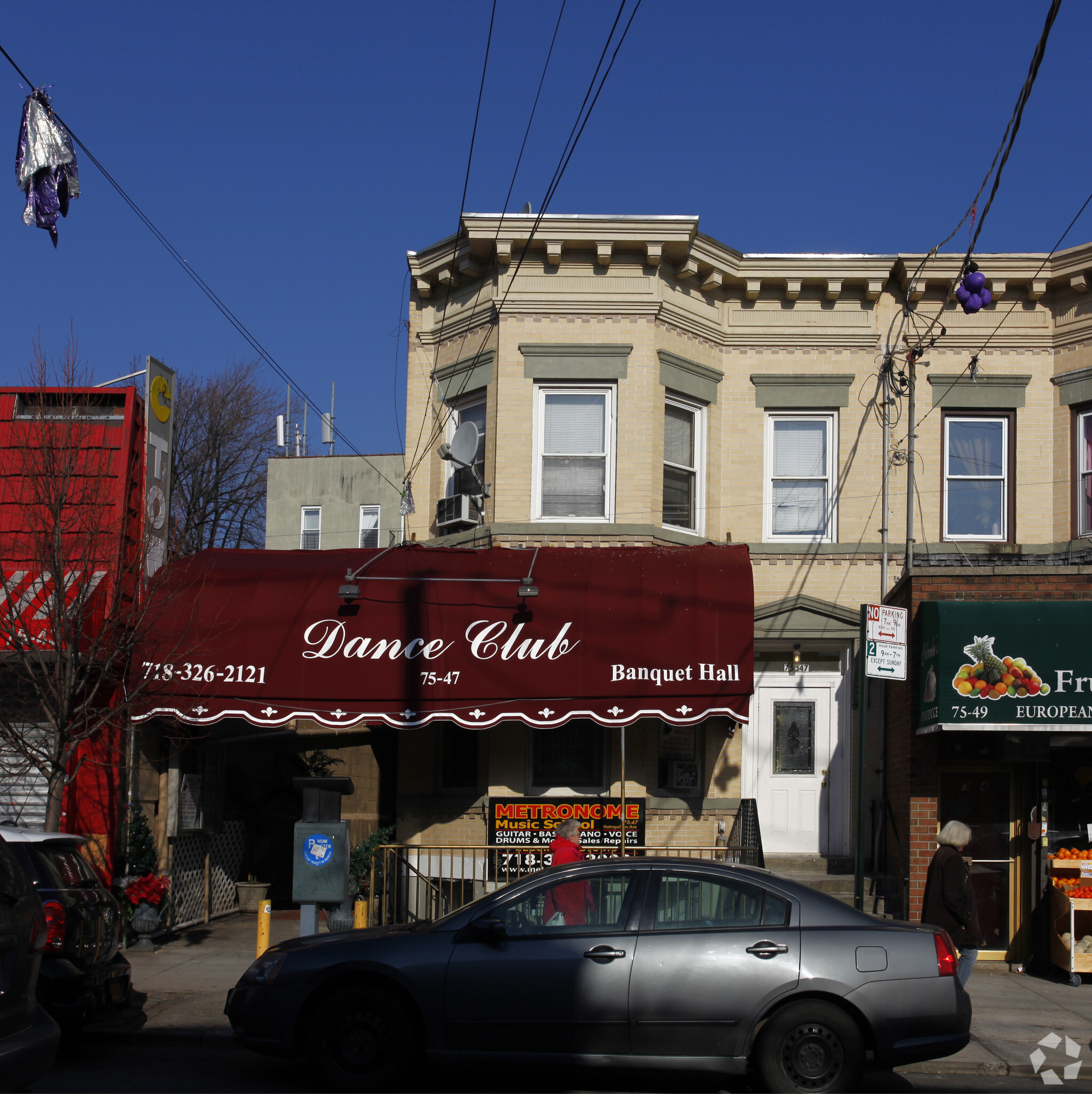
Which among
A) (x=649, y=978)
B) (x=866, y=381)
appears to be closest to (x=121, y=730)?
(x=649, y=978)

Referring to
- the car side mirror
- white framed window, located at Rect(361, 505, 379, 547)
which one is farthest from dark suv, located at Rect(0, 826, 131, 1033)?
white framed window, located at Rect(361, 505, 379, 547)

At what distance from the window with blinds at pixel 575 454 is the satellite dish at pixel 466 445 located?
0.82 m

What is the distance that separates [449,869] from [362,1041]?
695 centimetres

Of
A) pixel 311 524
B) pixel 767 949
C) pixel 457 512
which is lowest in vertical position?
pixel 767 949

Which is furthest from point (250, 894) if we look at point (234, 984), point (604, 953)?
point (604, 953)

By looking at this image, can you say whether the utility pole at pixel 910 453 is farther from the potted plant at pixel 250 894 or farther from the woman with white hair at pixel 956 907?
the potted plant at pixel 250 894

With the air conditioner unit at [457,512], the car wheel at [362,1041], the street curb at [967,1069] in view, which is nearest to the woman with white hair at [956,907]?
the street curb at [967,1069]

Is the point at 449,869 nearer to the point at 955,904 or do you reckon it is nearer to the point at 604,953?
the point at 955,904

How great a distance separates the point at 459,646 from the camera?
43.1ft

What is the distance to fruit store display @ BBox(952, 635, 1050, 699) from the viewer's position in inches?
475

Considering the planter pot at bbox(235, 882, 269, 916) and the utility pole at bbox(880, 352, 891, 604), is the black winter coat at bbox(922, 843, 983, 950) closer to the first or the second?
the utility pole at bbox(880, 352, 891, 604)

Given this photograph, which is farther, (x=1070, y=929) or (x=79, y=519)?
(x=79, y=519)

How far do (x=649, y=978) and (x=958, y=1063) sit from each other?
2.79m

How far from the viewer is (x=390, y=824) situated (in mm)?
16328
